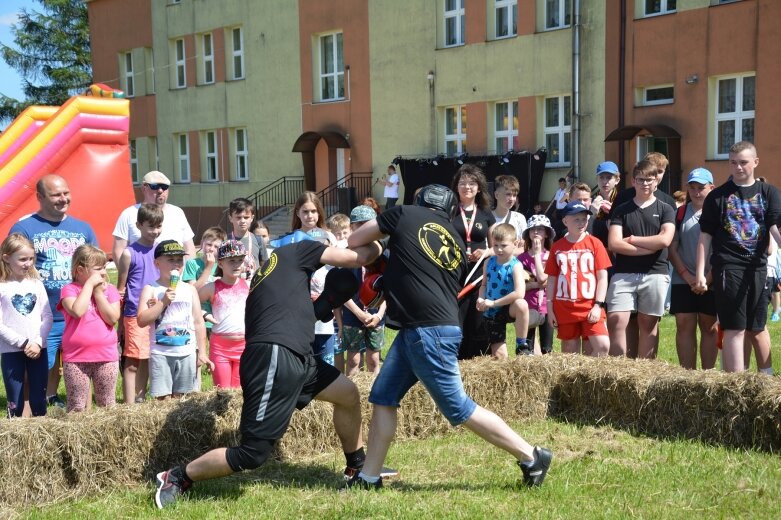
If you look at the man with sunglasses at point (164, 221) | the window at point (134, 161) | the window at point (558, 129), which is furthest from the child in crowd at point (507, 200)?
the window at point (134, 161)

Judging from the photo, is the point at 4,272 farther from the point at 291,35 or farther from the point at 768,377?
the point at 291,35

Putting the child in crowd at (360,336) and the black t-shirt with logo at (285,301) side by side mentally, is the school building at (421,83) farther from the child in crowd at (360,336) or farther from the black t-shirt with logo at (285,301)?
the black t-shirt with logo at (285,301)

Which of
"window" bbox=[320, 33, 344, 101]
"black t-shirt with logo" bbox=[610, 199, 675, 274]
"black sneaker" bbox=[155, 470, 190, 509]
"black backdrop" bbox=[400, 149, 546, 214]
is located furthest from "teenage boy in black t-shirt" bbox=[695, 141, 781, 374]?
"window" bbox=[320, 33, 344, 101]

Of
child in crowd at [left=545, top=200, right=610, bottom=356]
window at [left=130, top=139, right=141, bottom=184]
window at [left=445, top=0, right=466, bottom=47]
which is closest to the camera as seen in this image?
child in crowd at [left=545, top=200, right=610, bottom=356]

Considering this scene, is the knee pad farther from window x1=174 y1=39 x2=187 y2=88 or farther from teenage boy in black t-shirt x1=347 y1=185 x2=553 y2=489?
window x1=174 y1=39 x2=187 y2=88

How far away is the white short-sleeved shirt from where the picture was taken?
8.00 m

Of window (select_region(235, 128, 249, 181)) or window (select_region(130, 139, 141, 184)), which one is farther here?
window (select_region(130, 139, 141, 184))

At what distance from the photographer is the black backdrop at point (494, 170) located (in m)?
22.9

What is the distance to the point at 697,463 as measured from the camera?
19.2 feet

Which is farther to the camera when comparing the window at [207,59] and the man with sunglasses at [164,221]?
the window at [207,59]

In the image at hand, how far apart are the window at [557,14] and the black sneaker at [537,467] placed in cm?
1915

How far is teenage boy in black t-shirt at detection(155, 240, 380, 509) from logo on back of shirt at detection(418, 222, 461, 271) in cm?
32

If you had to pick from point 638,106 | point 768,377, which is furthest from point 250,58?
point 768,377

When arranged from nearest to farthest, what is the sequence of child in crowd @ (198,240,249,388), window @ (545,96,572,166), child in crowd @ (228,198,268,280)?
child in crowd @ (198,240,249,388)
child in crowd @ (228,198,268,280)
window @ (545,96,572,166)
